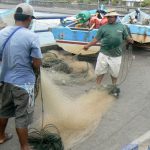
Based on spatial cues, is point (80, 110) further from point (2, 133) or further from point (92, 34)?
point (92, 34)

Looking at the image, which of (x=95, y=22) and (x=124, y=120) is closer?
(x=124, y=120)

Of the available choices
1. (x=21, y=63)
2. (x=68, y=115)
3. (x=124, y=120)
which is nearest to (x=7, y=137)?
(x=68, y=115)

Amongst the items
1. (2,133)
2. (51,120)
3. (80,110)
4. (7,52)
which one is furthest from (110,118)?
(7,52)

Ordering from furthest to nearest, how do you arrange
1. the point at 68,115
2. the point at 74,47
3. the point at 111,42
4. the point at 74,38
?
the point at 74,47
the point at 74,38
the point at 111,42
the point at 68,115

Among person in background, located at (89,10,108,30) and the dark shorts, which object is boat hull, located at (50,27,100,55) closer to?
person in background, located at (89,10,108,30)

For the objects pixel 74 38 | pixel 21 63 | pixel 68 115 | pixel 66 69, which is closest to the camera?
pixel 21 63

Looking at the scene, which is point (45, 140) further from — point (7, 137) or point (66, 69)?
point (66, 69)

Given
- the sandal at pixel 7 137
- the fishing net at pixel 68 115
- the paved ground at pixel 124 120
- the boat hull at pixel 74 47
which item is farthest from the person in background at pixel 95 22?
the sandal at pixel 7 137

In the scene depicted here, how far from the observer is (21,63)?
16.9ft

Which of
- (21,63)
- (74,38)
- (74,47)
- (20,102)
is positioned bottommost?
(74,47)

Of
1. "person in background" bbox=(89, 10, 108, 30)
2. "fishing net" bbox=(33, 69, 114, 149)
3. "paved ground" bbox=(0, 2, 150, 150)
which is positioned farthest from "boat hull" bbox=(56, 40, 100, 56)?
"fishing net" bbox=(33, 69, 114, 149)

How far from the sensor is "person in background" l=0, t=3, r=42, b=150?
5.08 meters

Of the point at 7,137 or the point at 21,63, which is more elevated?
the point at 21,63

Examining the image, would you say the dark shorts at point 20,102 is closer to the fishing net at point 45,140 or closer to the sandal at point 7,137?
the fishing net at point 45,140
